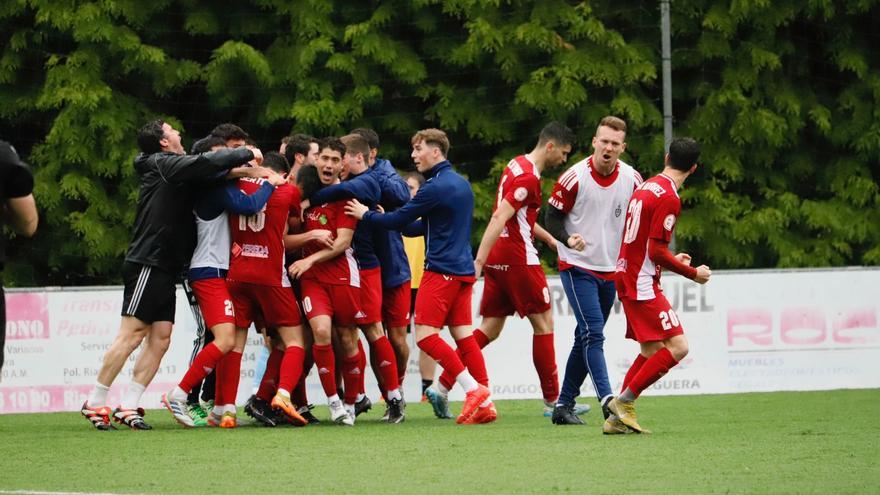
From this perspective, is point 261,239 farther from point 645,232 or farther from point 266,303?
point 645,232

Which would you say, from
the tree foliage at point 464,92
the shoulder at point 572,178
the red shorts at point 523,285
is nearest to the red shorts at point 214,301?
the red shorts at point 523,285

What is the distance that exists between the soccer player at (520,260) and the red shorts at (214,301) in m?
1.77

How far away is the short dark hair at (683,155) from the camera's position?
942 centimetres

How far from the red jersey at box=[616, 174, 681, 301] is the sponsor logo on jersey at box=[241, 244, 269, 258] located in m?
2.58

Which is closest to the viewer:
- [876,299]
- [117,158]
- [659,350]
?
[659,350]

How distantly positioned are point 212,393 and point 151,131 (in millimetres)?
2422

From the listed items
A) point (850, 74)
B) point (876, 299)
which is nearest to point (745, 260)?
point (850, 74)

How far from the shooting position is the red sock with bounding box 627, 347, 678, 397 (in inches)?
365

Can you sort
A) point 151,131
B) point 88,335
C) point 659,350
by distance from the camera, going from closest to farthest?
point 659,350, point 151,131, point 88,335

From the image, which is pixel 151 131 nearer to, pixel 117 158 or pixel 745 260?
pixel 117 158

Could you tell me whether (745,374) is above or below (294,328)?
below

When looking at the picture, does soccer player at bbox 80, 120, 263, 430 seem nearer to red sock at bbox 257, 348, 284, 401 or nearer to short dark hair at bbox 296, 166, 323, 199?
short dark hair at bbox 296, 166, 323, 199

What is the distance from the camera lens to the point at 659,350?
9.38 meters

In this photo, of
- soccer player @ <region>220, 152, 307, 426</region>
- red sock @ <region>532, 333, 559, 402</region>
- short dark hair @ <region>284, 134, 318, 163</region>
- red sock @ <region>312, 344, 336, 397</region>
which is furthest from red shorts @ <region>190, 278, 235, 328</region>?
red sock @ <region>532, 333, 559, 402</region>
